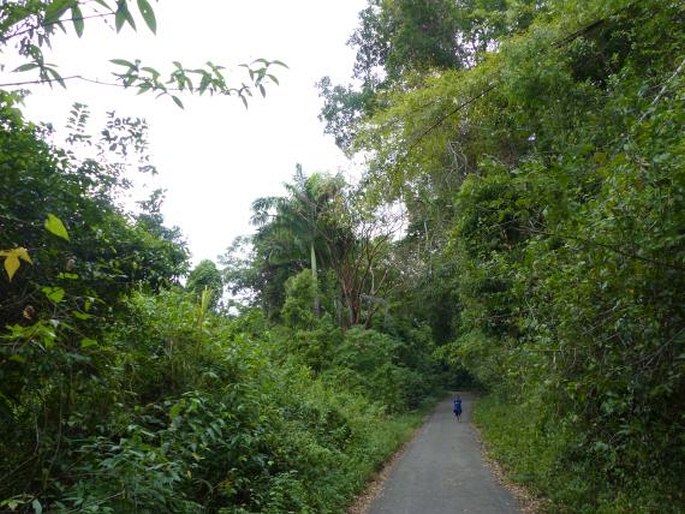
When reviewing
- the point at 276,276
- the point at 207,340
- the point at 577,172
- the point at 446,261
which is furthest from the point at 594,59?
the point at 276,276

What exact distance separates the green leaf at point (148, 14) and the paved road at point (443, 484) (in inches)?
361

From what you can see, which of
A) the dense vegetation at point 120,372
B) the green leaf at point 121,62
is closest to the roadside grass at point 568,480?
the dense vegetation at point 120,372

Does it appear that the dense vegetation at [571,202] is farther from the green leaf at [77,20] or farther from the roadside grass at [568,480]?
the green leaf at [77,20]

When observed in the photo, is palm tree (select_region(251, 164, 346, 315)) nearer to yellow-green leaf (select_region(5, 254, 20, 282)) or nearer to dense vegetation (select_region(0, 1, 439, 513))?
dense vegetation (select_region(0, 1, 439, 513))

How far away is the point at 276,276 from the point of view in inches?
1315

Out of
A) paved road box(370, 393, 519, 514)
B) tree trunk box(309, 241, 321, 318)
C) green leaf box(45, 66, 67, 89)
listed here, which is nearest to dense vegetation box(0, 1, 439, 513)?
green leaf box(45, 66, 67, 89)

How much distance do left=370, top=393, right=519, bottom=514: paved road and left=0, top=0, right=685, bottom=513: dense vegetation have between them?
0.68m

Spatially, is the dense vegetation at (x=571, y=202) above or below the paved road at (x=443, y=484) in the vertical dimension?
above

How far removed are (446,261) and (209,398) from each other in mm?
15588

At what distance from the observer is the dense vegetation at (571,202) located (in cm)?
448

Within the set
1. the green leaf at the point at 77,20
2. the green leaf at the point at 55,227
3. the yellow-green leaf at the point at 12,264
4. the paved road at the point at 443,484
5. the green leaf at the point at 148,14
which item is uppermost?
the green leaf at the point at 77,20

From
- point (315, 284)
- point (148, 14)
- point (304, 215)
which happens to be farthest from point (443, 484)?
point (304, 215)

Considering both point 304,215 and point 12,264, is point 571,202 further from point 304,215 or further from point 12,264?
point 304,215

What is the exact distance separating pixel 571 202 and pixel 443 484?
8.63 metres
